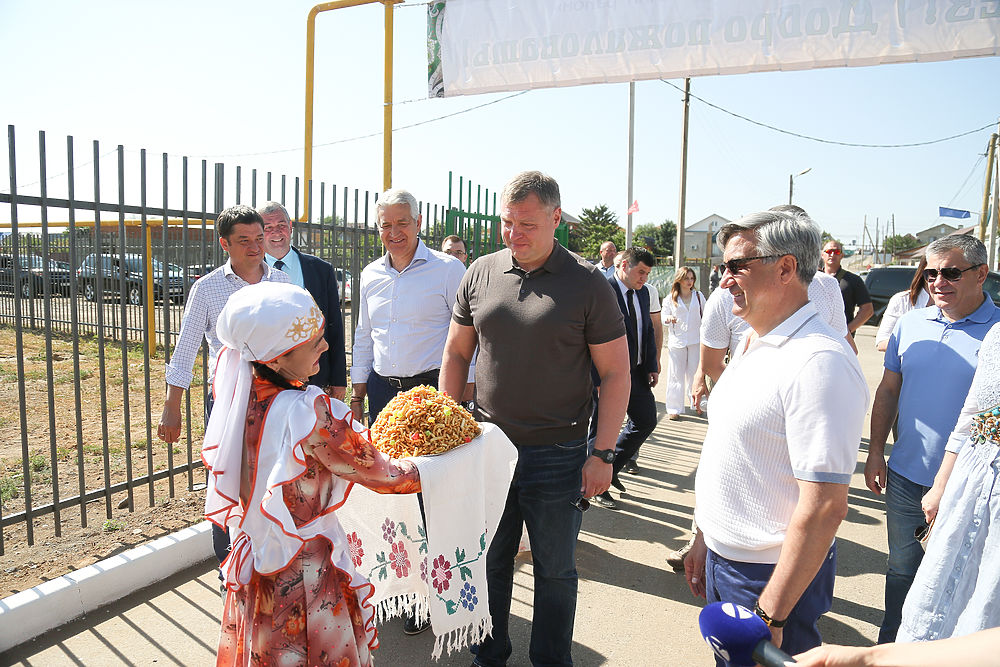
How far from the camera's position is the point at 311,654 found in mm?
2016

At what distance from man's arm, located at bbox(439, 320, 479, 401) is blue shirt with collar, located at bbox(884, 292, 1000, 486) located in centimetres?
203

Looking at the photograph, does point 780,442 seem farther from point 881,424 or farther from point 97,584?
point 97,584

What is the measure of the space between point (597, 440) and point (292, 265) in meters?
2.39

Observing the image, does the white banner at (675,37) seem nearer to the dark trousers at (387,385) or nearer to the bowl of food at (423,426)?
the dark trousers at (387,385)

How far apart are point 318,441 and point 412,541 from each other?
0.92 metres

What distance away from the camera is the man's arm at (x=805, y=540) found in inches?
67.6

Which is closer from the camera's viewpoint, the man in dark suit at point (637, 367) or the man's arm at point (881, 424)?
the man's arm at point (881, 424)

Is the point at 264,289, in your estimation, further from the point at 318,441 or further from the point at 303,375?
the point at 318,441

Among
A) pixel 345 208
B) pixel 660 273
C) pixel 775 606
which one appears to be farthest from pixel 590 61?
pixel 660 273

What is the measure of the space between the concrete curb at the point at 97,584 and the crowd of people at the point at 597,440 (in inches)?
26.1

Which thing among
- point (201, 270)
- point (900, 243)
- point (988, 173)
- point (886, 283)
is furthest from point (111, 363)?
point (900, 243)

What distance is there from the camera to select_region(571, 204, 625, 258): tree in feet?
185

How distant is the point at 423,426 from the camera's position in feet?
8.01

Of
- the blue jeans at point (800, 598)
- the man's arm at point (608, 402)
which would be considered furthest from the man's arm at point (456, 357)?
the blue jeans at point (800, 598)
